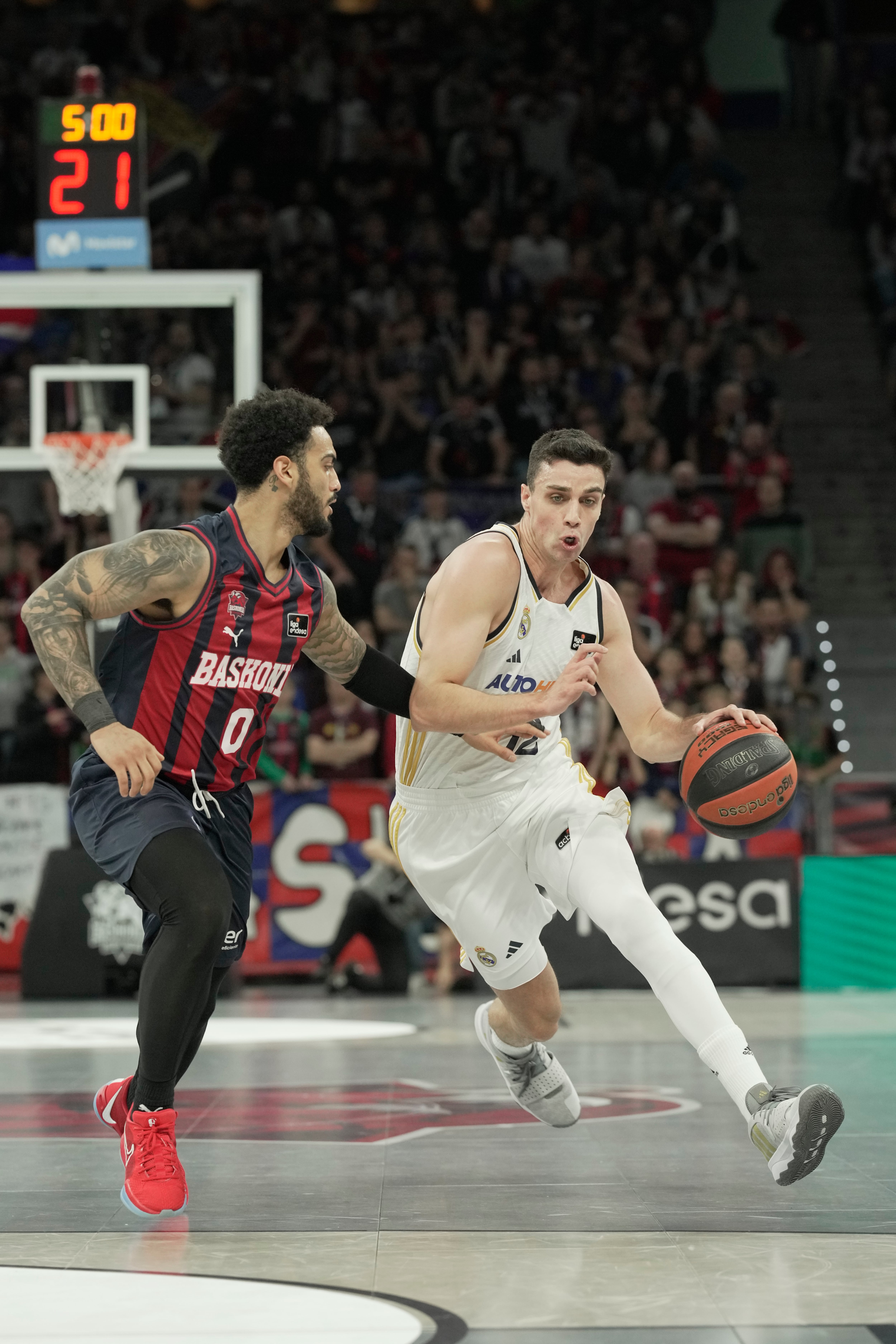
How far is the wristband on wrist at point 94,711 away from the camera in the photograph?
4309 mm

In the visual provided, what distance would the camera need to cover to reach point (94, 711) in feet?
14.2

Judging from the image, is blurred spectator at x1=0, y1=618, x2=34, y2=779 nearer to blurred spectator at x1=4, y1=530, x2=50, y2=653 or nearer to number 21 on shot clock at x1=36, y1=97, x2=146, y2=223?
blurred spectator at x1=4, y1=530, x2=50, y2=653

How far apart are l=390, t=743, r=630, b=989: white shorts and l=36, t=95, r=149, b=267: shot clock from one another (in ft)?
19.8

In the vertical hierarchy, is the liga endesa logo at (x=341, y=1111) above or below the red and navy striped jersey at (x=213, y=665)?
below

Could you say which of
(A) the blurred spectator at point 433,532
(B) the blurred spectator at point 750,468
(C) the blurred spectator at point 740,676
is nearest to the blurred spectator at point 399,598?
(A) the blurred spectator at point 433,532

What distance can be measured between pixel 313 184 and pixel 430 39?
11.6ft

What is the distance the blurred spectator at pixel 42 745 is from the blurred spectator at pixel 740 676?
17.1 feet

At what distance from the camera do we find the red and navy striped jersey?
15.1ft

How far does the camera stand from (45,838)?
12070 millimetres

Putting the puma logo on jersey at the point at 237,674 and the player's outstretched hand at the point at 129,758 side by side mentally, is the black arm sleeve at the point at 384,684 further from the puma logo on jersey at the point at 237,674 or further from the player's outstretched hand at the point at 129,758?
the player's outstretched hand at the point at 129,758

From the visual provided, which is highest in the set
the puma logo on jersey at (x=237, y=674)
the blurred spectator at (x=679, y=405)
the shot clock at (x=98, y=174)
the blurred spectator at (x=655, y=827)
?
the shot clock at (x=98, y=174)

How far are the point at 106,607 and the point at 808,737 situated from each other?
9321mm

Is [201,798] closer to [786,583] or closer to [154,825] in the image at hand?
[154,825]

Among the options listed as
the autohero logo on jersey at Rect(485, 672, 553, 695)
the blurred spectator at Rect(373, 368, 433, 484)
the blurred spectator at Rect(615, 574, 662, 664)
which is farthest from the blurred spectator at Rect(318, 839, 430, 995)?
the autohero logo on jersey at Rect(485, 672, 553, 695)
